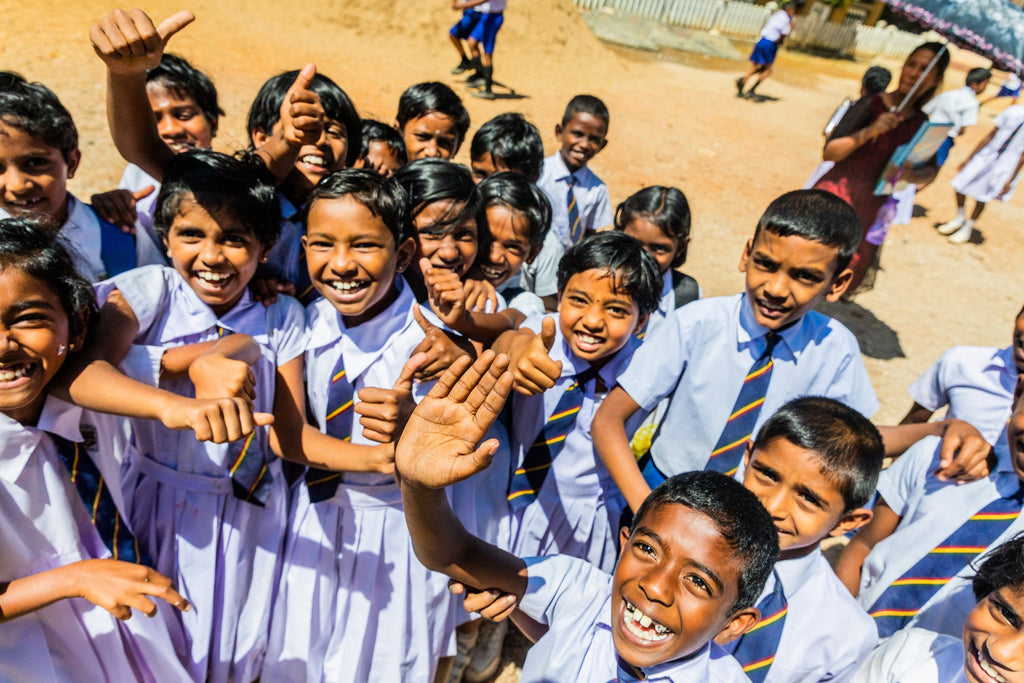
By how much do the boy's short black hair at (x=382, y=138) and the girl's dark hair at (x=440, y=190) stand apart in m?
0.75

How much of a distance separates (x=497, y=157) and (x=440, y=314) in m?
1.68

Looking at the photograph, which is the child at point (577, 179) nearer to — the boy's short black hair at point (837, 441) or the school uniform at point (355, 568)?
the school uniform at point (355, 568)

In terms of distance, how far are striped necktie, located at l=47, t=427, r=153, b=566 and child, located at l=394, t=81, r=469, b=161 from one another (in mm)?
2053

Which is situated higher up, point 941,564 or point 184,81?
point 184,81

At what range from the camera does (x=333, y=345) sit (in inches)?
79.9

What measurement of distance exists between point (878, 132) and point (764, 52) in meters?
10.2

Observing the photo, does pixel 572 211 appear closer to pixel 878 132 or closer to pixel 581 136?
pixel 581 136

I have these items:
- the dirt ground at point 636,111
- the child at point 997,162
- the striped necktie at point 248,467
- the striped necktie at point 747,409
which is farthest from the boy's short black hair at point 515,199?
the child at point 997,162

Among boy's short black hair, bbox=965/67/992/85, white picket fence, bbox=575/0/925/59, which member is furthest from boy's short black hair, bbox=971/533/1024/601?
white picket fence, bbox=575/0/925/59

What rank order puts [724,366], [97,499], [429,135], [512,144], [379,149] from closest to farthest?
[97,499] < [724,366] < [379,149] < [429,135] < [512,144]

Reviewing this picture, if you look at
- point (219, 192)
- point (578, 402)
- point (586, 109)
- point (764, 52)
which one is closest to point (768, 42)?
point (764, 52)

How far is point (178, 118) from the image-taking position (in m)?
2.88

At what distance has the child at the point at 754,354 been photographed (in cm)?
213

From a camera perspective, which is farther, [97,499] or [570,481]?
[570,481]
